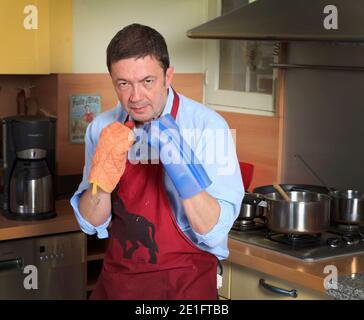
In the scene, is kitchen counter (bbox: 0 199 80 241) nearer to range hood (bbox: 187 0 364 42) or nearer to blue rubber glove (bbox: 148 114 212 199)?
range hood (bbox: 187 0 364 42)

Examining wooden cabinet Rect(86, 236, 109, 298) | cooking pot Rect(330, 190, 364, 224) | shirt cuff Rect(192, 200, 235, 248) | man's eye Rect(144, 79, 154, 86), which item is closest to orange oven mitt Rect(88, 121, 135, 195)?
man's eye Rect(144, 79, 154, 86)

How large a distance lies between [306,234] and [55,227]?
36.1 inches

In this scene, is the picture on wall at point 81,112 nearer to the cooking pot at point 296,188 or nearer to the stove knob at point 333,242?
the cooking pot at point 296,188

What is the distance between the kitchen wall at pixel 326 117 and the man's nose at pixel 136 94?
1.28 m

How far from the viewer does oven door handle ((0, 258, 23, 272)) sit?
8.87 ft

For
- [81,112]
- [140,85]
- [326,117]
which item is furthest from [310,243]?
[81,112]

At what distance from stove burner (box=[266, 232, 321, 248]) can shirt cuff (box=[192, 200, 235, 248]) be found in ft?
2.48

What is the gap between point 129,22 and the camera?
3223 mm

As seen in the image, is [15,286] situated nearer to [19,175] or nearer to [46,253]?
[46,253]

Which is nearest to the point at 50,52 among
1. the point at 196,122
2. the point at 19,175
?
the point at 19,175

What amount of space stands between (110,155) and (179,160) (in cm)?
16

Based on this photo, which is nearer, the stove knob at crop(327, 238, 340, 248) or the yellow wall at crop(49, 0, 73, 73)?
the stove knob at crop(327, 238, 340, 248)

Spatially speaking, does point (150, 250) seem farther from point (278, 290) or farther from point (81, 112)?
point (81, 112)
